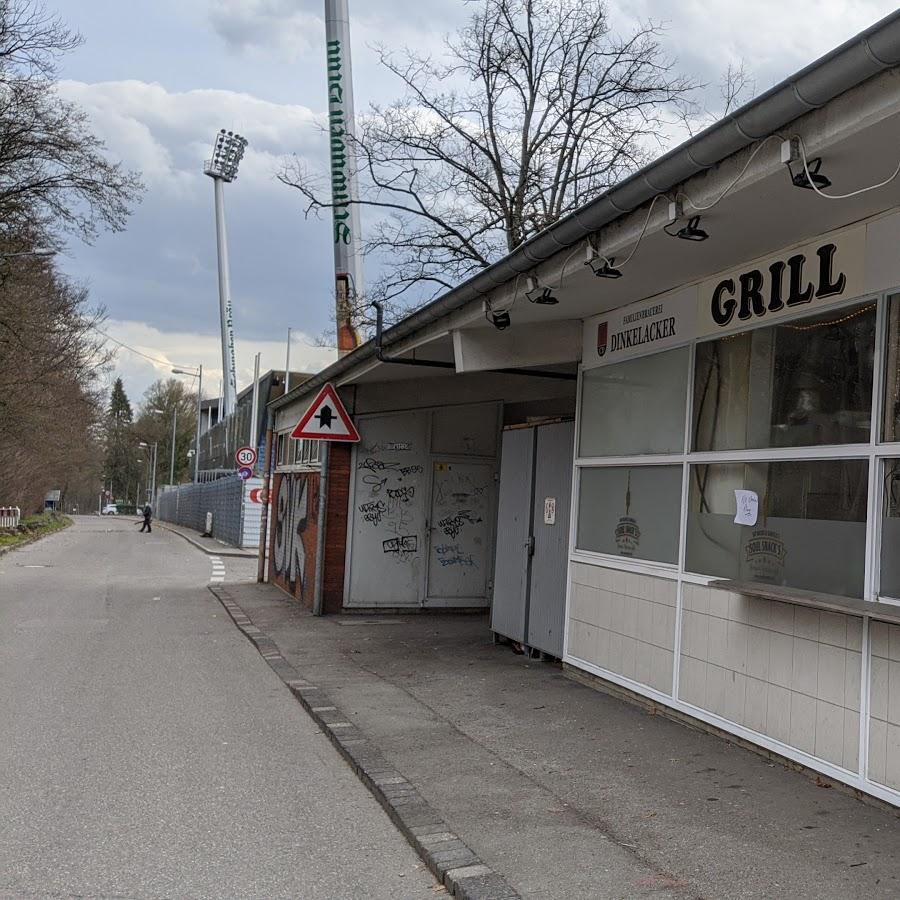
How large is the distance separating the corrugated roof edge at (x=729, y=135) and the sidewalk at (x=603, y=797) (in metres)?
3.29

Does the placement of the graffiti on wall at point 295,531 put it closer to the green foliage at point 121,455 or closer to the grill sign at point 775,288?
the grill sign at point 775,288

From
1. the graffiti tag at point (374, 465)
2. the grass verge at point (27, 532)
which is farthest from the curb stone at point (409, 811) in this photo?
the grass verge at point (27, 532)

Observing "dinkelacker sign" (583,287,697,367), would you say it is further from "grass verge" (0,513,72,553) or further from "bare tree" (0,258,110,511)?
"grass verge" (0,513,72,553)

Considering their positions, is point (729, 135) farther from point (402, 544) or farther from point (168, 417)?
point (168, 417)

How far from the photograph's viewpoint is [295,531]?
16.9 m

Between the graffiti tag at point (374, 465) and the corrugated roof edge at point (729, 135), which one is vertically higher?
the corrugated roof edge at point (729, 135)

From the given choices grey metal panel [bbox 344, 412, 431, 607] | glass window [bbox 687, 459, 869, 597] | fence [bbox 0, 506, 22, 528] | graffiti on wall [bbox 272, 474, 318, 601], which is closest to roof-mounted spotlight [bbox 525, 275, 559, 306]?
glass window [bbox 687, 459, 869, 597]

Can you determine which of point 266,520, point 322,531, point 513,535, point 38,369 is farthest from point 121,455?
point 513,535

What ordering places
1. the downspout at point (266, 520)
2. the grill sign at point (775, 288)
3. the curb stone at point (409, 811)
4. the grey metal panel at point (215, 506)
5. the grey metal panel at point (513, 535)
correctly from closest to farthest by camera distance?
the curb stone at point (409, 811)
the grill sign at point (775, 288)
the grey metal panel at point (513, 535)
the downspout at point (266, 520)
the grey metal panel at point (215, 506)

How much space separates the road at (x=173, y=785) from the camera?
14.9 feet

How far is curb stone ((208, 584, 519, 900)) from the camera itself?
4.35 metres

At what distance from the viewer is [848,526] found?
5.69 meters

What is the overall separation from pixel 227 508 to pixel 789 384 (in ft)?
117

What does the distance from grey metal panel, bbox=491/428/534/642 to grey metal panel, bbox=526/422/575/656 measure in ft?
0.63
